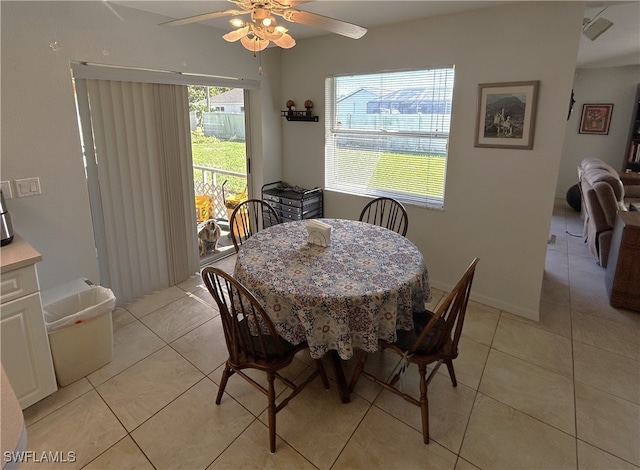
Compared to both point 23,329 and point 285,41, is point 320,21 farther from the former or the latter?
point 23,329

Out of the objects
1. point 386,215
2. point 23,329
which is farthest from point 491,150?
point 23,329

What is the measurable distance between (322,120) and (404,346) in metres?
2.66

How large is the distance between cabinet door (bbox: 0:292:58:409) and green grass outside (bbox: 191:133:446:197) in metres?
1.93

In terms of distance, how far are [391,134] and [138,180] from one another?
7.52 feet

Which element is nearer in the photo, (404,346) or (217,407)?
(404,346)

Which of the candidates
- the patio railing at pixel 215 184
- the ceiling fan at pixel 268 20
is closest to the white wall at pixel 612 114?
the patio railing at pixel 215 184

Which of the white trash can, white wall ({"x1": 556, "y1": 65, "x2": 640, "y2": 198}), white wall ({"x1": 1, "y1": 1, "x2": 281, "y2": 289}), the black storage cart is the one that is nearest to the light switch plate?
white wall ({"x1": 1, "y1": 1, "x2": 281, "y2": 289})

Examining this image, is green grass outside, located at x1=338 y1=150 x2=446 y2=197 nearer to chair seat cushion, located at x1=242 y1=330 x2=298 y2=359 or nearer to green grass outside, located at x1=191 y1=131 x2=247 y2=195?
green grass outside, located at x1=191 y1=131 x2=247 y2=195

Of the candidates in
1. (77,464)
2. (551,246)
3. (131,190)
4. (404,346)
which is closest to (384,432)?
(404,346)

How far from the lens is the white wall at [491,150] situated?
2.48 m

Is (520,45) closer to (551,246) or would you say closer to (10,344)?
(551,246)

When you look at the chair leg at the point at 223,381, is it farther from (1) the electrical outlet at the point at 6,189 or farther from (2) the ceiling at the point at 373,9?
(2) the ceiling at the point at 373,9

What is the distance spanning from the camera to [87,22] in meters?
2.39

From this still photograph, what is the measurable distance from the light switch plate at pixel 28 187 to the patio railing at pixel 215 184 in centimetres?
194
